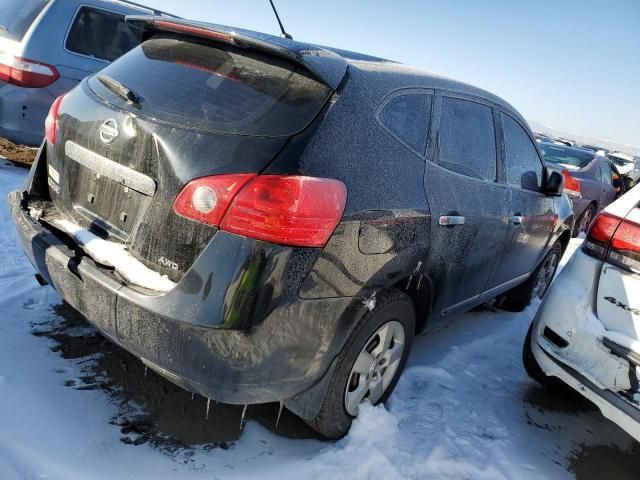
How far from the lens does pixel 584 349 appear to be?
2.49m

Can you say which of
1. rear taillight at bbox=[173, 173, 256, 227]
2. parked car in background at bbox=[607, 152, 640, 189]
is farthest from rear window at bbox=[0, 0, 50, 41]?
parked car in background at bbox=[607, 152, 640, 189]

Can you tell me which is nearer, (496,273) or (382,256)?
(382,256)

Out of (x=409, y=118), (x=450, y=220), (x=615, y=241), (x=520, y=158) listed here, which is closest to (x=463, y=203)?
(x=450, y=220)

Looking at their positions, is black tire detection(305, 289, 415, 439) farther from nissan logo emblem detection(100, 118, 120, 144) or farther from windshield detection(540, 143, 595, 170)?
windshield detection(540, 143, 595, 170)

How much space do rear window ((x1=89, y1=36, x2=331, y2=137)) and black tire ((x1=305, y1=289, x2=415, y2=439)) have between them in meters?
0.87

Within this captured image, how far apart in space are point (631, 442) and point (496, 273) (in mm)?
1239

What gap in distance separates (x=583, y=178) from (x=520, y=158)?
253 inches

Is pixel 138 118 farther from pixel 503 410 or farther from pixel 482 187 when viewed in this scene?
pixel 503 410

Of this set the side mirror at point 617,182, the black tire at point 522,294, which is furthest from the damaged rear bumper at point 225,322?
the side mirror at point 617,182

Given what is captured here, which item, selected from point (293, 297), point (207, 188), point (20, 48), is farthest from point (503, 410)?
point (20, 48)

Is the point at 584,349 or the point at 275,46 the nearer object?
the point at 275,46

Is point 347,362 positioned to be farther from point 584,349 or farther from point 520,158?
point 520,158

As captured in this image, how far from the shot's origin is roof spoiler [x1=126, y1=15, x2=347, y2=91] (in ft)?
6.26

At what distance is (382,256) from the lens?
2.06 metres
